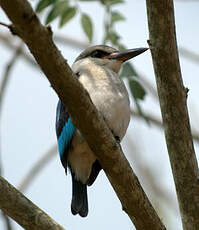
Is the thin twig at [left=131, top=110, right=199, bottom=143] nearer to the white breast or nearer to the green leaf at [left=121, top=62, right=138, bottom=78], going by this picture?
the white breast

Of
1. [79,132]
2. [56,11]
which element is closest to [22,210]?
[79,132]

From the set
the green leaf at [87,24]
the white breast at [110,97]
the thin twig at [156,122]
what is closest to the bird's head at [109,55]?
the white breast at [110,97]

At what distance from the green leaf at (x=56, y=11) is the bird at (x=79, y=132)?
1.96ft

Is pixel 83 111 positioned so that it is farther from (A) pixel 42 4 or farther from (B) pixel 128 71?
(A) pixel 42 4

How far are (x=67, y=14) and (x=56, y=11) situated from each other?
15 centimetres

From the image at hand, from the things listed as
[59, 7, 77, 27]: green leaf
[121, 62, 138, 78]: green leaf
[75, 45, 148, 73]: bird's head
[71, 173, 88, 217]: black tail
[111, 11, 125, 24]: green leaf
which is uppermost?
[59, 7, 77, 27]: green leaf

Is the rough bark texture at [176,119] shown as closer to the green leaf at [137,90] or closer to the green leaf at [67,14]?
the green leaf at [137,90]

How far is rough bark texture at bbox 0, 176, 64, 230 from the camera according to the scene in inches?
129

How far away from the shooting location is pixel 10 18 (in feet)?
8.71


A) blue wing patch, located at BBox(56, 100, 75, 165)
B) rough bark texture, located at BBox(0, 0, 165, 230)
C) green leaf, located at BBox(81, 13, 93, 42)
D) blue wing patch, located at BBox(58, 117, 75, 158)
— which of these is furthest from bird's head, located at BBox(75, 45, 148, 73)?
rough bark texture, located at BBox(0, 0, 165, 230)

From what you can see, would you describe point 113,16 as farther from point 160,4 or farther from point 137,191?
point 137,191

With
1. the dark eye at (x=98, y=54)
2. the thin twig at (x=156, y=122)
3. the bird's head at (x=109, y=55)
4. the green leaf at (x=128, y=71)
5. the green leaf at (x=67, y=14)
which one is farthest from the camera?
the thin twig at (x=156, y=122)

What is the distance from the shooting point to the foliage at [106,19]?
12.6ft

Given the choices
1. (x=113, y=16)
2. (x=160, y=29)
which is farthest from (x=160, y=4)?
(x=113, y=16)
